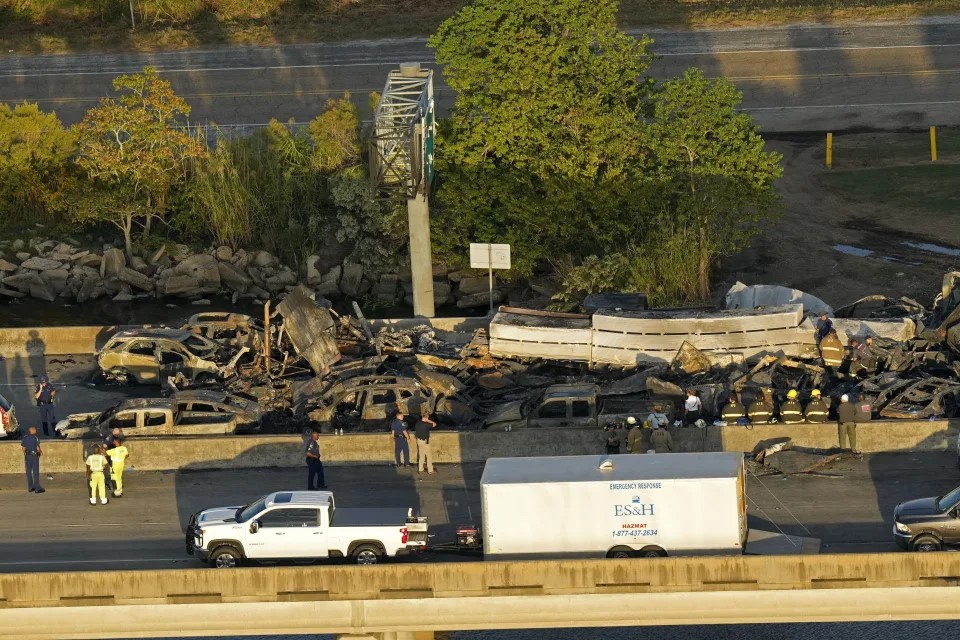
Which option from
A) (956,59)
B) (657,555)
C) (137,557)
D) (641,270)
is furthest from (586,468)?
(956,59)

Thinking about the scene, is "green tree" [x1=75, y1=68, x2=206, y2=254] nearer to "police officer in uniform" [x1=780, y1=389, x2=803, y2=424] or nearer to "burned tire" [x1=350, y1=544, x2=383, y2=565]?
"police officer in uniform" [x1=780, y1=389, x2=803, y2=424]

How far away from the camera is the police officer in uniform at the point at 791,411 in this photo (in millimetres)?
36312

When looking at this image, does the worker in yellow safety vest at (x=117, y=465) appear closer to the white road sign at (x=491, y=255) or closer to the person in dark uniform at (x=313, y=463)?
the person in dark uniform at (x=313, y=463)

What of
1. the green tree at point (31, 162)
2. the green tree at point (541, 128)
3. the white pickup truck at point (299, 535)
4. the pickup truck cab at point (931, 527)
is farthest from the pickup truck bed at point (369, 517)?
the green tree at point (31, 162)

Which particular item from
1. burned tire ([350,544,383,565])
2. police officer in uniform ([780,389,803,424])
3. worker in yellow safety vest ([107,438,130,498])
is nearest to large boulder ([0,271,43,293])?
worker in yellow safety vest ([107,438,130,498])

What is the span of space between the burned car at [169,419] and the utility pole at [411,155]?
10719 mm

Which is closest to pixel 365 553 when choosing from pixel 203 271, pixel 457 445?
pixel 457 445

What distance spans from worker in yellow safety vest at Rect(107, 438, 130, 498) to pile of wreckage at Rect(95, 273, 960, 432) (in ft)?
16.0

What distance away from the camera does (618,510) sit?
2995 cm

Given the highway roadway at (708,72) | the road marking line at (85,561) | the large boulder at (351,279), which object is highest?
the highway roadway at (708,72)

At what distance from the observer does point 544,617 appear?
30.0m

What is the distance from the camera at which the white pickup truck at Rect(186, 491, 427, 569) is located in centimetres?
3061

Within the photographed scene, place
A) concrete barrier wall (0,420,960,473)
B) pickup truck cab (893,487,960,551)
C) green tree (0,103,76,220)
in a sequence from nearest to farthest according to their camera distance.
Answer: pickup truck cab (893,487,960,551), concrete barrier wall (0,420,960,473), green tree (0,103,76,220)

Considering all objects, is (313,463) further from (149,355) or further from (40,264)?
(40,264)
